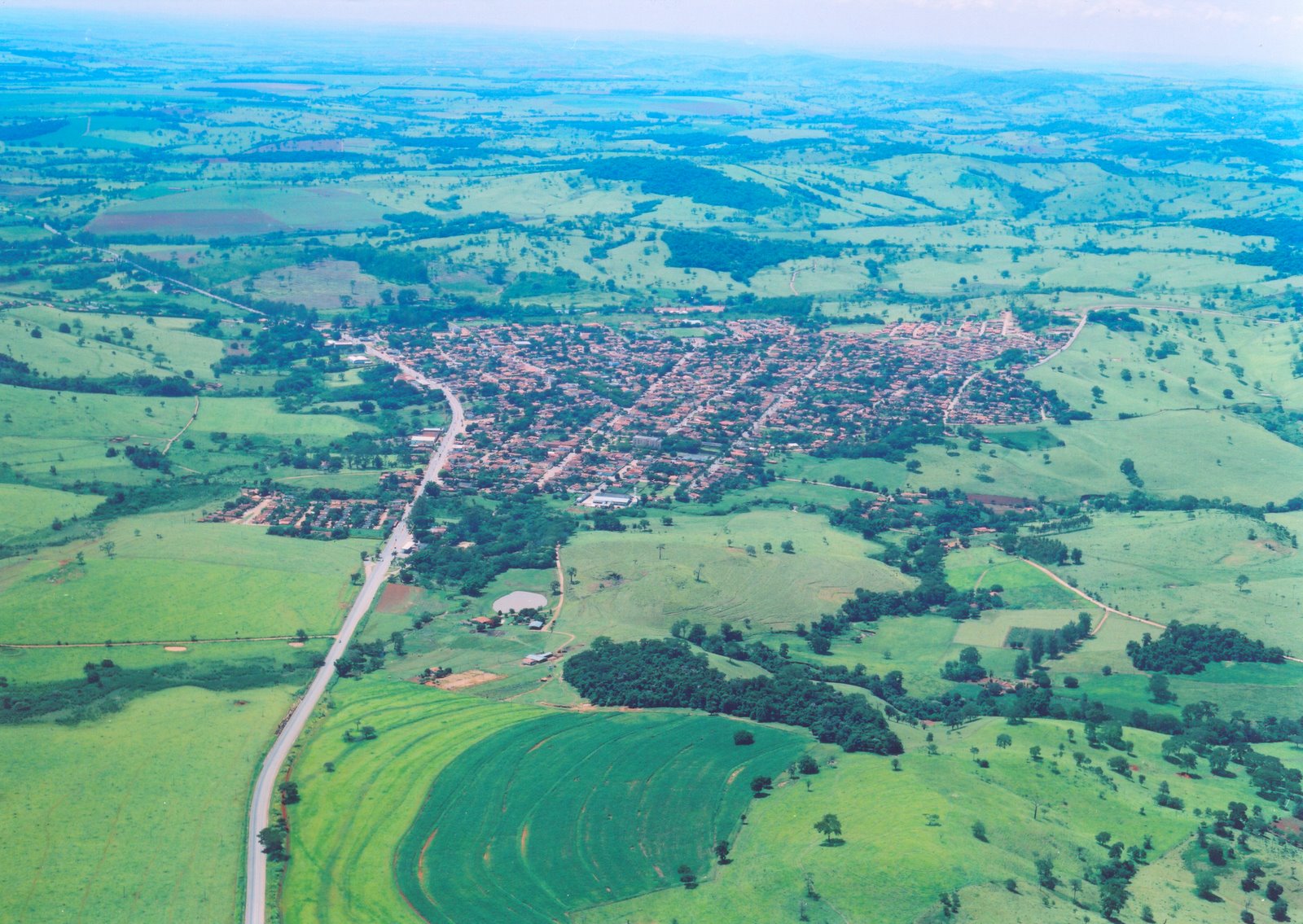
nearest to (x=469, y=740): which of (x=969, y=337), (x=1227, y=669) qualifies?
(x=1227, y=669)

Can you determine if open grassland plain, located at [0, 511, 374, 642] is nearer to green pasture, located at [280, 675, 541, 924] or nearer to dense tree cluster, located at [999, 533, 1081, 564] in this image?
green pasture, located at [280, 675, 541, 924]

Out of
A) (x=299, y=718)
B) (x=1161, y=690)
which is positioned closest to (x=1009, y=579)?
(x=1161, y=690)

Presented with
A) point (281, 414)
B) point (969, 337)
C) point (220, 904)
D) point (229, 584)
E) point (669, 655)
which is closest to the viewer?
point (220, 904)

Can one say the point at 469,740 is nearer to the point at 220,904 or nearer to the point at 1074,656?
the point at 220,904

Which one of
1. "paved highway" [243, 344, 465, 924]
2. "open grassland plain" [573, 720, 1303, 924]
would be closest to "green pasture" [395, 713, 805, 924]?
"open grassland plain" [573, 720, 1303, 924]

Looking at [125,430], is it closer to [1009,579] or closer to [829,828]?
[1009,579]

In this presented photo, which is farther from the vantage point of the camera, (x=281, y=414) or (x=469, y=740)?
(x=281, y=414)
